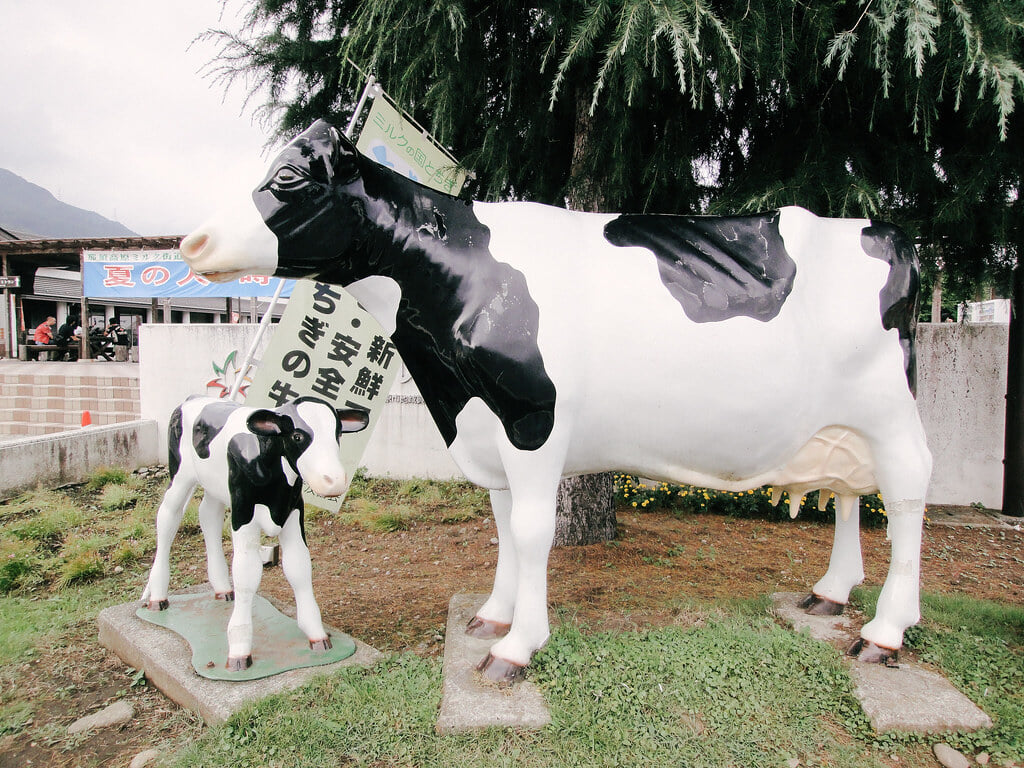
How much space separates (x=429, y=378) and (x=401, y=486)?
14.6 ft

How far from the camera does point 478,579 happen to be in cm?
436

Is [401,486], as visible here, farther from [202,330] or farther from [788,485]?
[788,485]

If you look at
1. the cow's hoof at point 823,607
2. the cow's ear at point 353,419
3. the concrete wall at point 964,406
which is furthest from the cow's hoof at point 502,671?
the concrete wall at point 964,406

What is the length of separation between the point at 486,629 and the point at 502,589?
194 mm

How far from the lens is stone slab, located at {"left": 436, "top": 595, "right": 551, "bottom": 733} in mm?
2326

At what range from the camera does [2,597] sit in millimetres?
4176

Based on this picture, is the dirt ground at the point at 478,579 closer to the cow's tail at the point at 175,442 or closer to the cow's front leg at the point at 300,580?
the cow's front leg at the point at 300,580

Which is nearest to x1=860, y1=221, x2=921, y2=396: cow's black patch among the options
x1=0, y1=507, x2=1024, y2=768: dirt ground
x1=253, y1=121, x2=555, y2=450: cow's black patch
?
x1=253, y1=121, x2=555, y2=450: cow's black patch

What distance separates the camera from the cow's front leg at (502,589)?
3.00 metres

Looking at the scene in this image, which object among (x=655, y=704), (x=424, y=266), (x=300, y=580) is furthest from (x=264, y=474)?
(x=655, y=704)

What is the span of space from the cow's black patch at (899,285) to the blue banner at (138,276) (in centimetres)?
1269

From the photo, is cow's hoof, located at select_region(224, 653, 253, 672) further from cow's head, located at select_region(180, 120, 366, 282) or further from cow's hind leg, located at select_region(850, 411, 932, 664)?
cow's hind leg, located at select_region(850, 411, 932, 664)

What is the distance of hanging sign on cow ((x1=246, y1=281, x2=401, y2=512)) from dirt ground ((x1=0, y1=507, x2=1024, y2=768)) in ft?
3.07

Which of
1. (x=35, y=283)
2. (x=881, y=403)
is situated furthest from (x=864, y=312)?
(x=35, y=283)
